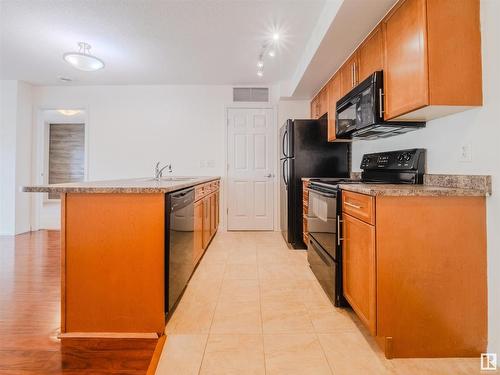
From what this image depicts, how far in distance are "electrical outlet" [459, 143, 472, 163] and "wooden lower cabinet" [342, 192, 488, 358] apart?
0.26 m

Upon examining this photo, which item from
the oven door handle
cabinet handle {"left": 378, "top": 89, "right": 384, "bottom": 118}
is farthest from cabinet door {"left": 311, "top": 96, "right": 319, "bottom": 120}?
cabinet handle {"left": 378, "top": 89, "right": 384, "bottom": 118}

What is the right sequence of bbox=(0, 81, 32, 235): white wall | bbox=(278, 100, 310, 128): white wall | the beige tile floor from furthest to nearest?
bbox=(278, 100, 310, 128): white wall < bbox=(0, 81, 32, 235): white wall < the beige tile floor

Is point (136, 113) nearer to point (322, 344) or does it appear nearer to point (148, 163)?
point (148, 163)

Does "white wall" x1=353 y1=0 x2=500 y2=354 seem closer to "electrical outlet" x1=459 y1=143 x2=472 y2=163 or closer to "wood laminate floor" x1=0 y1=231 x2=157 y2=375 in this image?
"electrical outlet" x1=459 y1=143 x2=472 y2=163

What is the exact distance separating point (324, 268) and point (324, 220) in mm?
387

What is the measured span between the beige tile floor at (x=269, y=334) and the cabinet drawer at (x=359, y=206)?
0.72 m

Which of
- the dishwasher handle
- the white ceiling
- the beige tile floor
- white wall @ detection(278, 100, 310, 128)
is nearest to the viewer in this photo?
the beige tile floor

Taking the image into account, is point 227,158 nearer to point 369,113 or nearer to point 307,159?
point 307,159

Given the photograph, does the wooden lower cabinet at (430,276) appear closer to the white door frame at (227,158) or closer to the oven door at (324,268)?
the oven door at (324,268)

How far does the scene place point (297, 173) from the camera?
3379 millimetres

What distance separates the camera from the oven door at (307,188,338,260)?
1.94 m

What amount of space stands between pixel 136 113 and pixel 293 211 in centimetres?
315

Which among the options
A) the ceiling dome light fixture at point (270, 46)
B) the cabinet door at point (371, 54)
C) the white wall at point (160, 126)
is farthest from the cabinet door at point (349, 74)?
the white wall at point (160, 126)

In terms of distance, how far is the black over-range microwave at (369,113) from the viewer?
1.96 m
